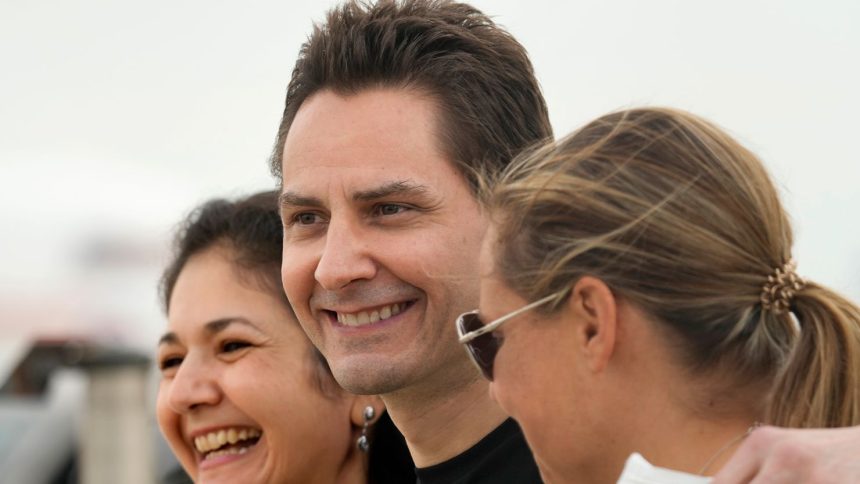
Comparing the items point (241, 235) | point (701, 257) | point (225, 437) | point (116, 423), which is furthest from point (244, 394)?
point (116, 423)

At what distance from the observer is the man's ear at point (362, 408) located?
345cm

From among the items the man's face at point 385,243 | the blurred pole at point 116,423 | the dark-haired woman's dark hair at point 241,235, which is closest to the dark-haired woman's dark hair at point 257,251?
the dark-haired woman's dark hair at point 241,235

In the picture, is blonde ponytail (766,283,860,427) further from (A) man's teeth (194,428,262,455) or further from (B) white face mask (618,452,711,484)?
(A) man's teeth (194,428,262,455)

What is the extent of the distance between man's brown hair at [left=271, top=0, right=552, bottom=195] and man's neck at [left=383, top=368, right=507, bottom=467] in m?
0.46

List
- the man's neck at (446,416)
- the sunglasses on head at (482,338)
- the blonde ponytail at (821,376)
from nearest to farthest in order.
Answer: the blonde ponytail at (821,376), the sunglasses on head at (482,338), the man's neck at (446,416)

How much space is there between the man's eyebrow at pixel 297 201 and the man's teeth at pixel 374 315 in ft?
0.80

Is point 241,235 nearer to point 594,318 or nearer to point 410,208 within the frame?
point 410,208

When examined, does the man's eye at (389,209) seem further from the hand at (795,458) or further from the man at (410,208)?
the hand at (795,458)

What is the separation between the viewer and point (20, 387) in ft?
37.7

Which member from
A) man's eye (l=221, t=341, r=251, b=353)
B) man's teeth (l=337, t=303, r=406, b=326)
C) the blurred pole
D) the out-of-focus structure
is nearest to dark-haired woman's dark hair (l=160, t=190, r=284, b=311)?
man's eye (l=221, t=341, r=251, b=353)

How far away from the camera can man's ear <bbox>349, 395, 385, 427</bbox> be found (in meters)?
3.45

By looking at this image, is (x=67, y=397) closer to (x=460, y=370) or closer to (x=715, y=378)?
(x=460, y=370)

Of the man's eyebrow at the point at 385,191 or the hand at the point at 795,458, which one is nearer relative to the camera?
the hand at the point at 795,458

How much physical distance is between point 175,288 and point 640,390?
6.40 ft
